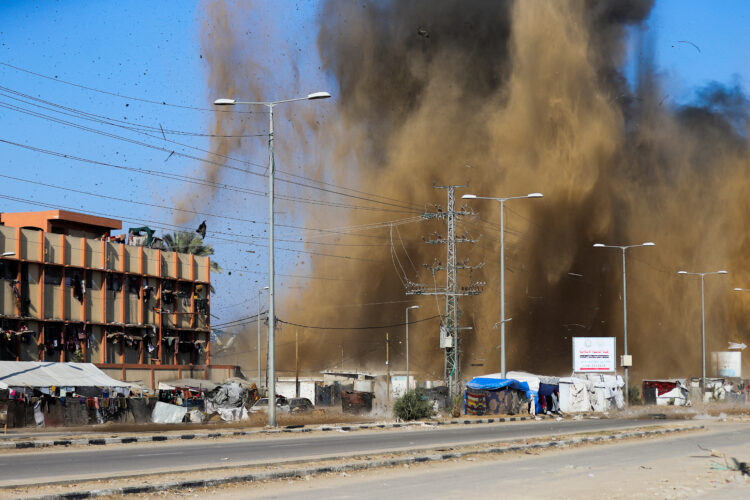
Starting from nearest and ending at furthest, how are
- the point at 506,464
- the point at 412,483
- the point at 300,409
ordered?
the point at 412,483, the point at 506,464, the point at 300,409

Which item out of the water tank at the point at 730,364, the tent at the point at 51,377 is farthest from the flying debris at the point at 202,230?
the water tank at the point at 730,364

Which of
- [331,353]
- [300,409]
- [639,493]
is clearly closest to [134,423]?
Answer: [300,409]

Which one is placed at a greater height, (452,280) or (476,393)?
(452,280)

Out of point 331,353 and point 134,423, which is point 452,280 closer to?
point 134,423

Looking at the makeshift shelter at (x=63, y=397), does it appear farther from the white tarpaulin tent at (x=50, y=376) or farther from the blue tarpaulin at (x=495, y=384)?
the blue tarpaulin at (x=495, y=384)

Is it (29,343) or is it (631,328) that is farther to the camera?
(631,328)

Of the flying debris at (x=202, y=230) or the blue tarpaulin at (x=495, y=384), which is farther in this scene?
the flying debris at (x=202, y=230)

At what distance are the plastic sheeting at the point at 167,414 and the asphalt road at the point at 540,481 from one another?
83.8 feet

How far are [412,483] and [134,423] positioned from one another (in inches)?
1198

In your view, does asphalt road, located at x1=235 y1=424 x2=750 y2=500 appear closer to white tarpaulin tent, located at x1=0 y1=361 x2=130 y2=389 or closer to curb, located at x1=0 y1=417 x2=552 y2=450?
curb, located at x1=0 y1=417 x2=552 y2=450

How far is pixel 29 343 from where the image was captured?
61.8 m

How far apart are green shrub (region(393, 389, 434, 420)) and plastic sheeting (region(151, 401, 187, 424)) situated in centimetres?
955

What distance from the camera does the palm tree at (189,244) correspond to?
298 ft

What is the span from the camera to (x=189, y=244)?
300 feet
